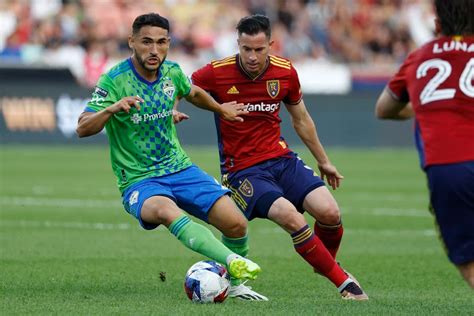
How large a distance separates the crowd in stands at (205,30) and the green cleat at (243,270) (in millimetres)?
19720

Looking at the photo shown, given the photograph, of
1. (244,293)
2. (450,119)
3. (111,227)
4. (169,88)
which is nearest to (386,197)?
(111,227)

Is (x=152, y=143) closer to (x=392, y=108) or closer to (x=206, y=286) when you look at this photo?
(x=206, y=286)

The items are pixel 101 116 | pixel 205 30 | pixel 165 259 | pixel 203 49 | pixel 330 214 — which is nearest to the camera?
pixel 101 116

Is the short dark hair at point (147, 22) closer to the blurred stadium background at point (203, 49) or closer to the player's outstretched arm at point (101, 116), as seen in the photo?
the player's outstretched arm at point (101, 116)

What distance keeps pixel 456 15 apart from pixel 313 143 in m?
3.39

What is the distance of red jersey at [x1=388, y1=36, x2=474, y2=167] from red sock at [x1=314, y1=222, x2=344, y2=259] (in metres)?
2.84

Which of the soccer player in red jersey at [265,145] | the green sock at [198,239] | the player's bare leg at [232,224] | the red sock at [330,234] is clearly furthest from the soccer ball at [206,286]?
the red sock at [330,234]

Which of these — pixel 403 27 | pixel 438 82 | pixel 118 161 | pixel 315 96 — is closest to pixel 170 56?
pixel 315 96

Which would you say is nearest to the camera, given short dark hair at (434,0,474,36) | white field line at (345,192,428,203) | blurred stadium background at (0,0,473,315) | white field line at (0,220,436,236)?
short dark hair at (434,0,474,36)

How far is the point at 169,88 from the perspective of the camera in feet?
28.6

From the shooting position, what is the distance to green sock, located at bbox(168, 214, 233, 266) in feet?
26.4

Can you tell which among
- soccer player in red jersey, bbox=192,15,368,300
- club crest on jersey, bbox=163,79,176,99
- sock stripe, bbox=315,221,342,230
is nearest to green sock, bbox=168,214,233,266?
soccer player in red jersey, bbox=192,15,368,300

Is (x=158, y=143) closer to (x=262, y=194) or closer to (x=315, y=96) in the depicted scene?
(x=262, y=194)

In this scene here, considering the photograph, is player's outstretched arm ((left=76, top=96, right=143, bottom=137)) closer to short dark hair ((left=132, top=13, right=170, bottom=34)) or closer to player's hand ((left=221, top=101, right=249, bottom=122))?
short dark hair ((left=132, top=13, right=170, bottom=34))
